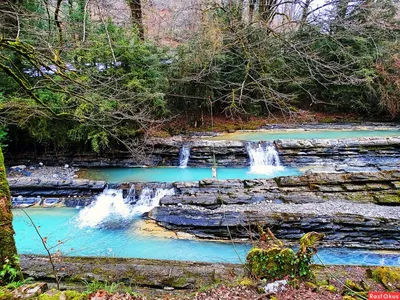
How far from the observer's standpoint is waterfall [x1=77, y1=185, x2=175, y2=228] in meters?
6.56

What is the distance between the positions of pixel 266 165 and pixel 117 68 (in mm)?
6294

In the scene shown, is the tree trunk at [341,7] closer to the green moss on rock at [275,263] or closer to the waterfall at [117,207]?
the green moss on rock at [275,263]

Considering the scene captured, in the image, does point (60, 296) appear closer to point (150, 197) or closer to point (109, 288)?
point (109, 288)

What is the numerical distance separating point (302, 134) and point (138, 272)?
993cm

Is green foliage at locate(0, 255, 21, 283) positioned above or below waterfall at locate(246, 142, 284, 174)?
above

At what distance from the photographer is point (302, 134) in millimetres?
11852

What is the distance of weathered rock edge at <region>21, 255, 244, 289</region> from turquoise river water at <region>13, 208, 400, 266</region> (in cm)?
94

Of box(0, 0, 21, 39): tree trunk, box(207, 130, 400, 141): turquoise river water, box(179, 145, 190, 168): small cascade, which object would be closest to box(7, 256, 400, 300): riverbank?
box(0, 0, 21, 39): tree trunk

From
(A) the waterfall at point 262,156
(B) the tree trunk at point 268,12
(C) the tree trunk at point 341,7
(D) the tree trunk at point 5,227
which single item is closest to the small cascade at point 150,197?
(A) the waterfall at point 262,156

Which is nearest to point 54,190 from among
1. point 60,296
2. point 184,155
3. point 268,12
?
point 184,155

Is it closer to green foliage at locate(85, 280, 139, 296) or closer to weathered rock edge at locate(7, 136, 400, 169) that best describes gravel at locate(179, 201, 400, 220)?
weathered rock edge at locate(7, 136, 400, 169)

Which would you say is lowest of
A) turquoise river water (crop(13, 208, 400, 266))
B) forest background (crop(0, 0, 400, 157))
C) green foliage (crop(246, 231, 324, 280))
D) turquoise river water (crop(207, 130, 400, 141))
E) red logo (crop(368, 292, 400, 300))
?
turquoise river water (crop(13, 208, 400, 266))

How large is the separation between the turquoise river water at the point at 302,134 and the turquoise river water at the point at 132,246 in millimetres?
6307

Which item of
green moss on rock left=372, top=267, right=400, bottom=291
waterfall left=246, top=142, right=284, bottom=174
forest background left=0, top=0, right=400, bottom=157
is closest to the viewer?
green moss on rock left=372, top=267, right=400, bottom=291
